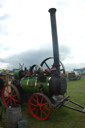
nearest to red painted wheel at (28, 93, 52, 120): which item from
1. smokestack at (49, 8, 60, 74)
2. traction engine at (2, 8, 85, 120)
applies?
traction engine at (2, 8, 85, 120)

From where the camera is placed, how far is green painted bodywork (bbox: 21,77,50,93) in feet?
13.9

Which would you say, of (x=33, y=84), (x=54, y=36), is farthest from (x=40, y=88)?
(x=54, y=36)

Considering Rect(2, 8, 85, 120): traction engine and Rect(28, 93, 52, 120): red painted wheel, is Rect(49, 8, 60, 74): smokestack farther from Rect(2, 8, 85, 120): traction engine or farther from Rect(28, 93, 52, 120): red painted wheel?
Rect(28, 93, 52, 120): red painted wheel

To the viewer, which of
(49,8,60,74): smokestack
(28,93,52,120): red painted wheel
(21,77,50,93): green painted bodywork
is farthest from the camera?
(49,8,60,74): smokestack

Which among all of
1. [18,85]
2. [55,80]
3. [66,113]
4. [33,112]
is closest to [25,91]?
[18,85]

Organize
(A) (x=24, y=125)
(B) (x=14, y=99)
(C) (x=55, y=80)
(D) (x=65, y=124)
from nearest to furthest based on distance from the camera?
(A) (x=24, y=125), (D) (x=65, y=124), (C) (x=55, y=80), (B) (x=14, y=99)

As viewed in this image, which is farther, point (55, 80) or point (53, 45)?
point (53, 45)

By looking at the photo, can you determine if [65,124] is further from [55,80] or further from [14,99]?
[14,99]

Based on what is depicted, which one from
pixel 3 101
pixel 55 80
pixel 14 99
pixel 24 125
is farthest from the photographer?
pixel 3 101

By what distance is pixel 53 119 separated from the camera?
397 cm

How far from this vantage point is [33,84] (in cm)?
438

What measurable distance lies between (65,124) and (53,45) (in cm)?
313

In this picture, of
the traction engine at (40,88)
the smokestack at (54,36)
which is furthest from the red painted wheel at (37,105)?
the smokestack at (54,36)

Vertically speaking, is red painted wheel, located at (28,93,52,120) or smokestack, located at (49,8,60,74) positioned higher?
smokestack, located at (49,8,60,74)
